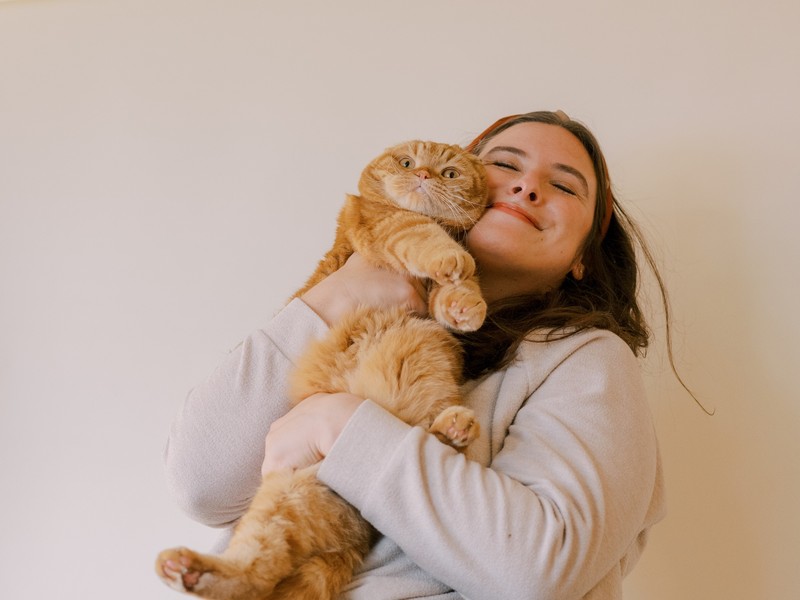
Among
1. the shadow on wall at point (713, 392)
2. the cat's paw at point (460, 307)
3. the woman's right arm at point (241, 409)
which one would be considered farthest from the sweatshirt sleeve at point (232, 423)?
the shadow on wall at point (713, 392)

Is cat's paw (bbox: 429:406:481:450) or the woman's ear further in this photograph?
the woman's ear

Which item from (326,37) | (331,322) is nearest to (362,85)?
(326,37)

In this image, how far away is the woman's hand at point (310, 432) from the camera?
1163 millimetres

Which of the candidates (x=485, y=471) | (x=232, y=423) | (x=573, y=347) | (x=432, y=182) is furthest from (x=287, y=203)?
(x=485, y=471)

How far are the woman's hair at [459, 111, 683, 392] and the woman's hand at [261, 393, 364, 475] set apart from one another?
0.38m

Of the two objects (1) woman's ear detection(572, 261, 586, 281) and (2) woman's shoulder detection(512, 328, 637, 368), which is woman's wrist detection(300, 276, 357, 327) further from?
(1) woman's ear detection(572, 261, 586, 281)

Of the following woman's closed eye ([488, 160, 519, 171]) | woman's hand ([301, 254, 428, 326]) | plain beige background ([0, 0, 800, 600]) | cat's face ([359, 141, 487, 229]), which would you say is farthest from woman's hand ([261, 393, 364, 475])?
plain beige background ([0, 0, 800, 600])

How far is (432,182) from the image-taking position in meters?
1.54

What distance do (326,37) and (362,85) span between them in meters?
0.20

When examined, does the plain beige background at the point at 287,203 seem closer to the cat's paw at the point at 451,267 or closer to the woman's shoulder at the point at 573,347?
the woman's shoulder at the point at 573,347

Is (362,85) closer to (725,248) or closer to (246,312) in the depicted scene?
(246,312)

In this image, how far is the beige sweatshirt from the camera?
105 centimetres

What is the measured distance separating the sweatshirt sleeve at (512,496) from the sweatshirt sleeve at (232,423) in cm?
29

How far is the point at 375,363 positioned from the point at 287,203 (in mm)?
973
